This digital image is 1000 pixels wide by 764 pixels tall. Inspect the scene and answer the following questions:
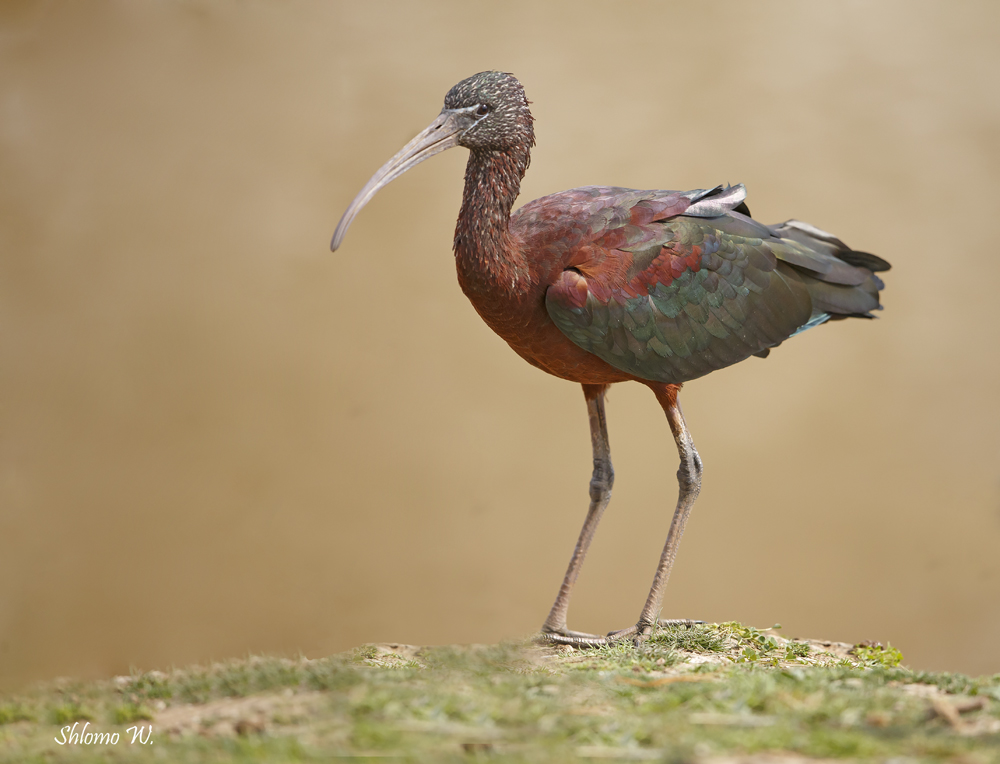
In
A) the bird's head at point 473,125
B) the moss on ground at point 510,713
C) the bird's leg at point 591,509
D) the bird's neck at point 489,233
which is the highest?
the bird's head at point 473,125

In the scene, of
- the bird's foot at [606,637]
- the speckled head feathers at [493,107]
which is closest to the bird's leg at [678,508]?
the bird's foot at [606,637]

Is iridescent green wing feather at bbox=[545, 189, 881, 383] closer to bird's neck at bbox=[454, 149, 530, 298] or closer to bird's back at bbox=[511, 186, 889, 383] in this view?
bird's back at bbox=[511, 186, 889, 383]

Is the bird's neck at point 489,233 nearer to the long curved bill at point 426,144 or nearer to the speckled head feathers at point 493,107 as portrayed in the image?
the speckled head feathers at point 493,107

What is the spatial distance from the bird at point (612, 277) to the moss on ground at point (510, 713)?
125cm

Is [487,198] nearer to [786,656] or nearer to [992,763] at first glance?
[786,656]

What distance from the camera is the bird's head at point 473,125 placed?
3.67 m

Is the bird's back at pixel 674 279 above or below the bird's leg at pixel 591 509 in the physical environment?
above

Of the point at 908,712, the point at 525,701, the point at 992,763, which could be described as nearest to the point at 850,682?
the point at 908,712

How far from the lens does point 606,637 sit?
4160 mm

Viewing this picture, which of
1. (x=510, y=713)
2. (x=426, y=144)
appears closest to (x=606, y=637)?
(x=510, y=713)

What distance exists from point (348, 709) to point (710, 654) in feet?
6.60

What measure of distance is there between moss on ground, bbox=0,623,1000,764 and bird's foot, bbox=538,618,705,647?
0.73 m

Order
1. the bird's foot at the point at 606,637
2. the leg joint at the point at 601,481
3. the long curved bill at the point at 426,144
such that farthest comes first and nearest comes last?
the leg joint at the point at 601,481, the bird's foot at the point at 606,637, the long curved bill at the point at 426,144

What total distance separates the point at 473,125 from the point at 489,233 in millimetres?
492
